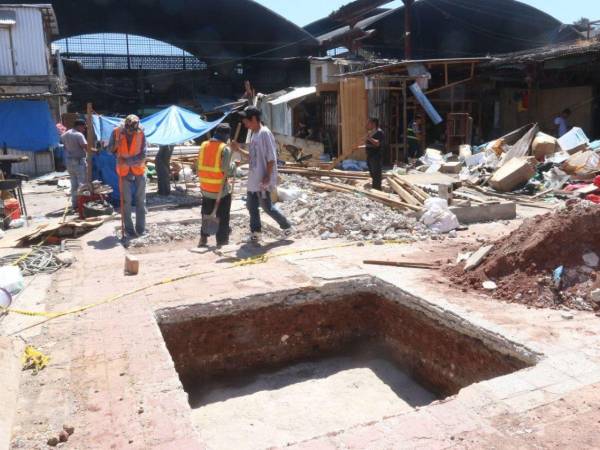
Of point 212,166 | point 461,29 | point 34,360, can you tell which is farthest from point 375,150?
point 461,29

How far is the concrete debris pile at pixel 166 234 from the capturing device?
7.96 metres

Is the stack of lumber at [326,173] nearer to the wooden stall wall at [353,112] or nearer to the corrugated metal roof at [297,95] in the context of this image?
the wooden stall wall at [353,112]

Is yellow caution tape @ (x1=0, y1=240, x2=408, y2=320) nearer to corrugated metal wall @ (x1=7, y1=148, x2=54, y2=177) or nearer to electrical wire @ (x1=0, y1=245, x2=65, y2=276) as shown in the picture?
electrical wire @ (x1=0, y1=245, x2=65, y2=276)

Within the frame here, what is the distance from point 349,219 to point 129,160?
3163 millimetres

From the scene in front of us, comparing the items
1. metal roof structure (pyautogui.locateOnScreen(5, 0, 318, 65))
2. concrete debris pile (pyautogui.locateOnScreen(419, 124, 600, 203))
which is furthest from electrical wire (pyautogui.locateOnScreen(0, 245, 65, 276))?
metal roof structure (pyautogui.locateOnScreen(5, 0, 318, 65))

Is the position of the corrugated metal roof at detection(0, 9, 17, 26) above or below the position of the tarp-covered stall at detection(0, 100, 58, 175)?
above

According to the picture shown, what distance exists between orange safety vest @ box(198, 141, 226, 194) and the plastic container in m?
4.48

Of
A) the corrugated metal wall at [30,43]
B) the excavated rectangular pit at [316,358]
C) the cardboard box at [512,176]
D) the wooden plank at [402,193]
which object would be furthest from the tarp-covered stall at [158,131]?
the corrugated metal wall at [30,43]

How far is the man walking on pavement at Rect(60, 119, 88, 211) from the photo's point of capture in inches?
408

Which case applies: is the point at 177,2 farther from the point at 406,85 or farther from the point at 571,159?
the point at 571,159

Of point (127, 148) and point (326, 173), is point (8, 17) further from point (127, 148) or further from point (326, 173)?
point (127, 148)

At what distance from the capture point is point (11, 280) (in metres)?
5.54

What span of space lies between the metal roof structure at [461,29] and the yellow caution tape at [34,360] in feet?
89.4

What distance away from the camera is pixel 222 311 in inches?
201
